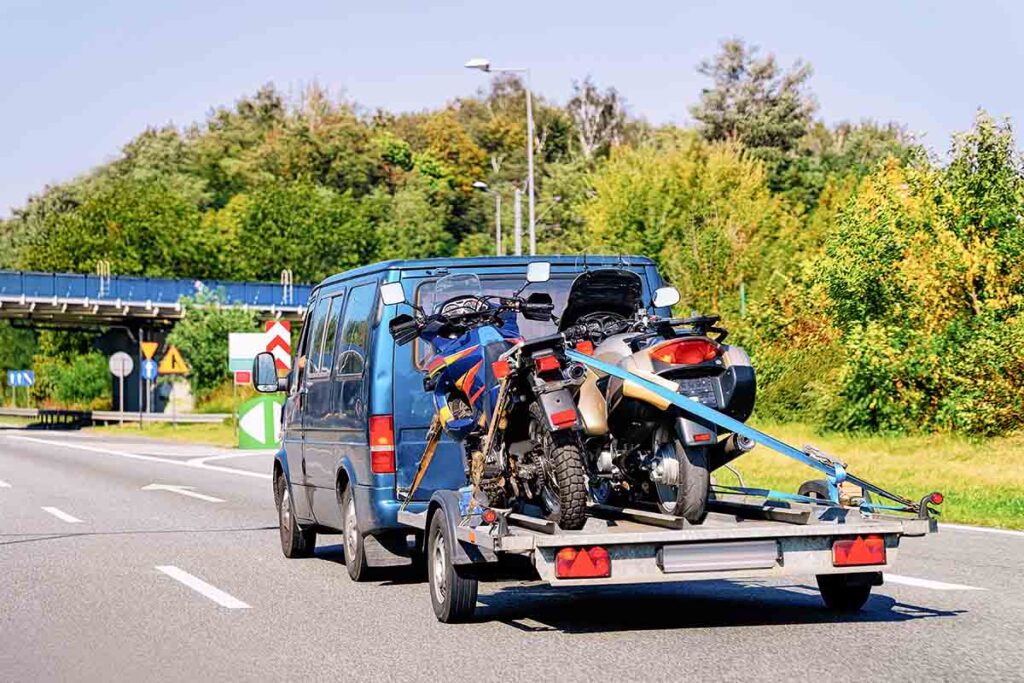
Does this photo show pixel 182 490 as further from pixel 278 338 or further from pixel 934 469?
pixel 934 469

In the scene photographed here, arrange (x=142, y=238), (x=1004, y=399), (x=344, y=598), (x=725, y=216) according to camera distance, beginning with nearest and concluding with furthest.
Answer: (x=344, y=598) < (x=1004, y=399) < (x=725, y=216) < (x=142, y=238)

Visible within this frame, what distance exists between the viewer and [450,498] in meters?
9.07

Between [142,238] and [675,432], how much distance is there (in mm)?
91745

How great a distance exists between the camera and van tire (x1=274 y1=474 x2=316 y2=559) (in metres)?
13.1

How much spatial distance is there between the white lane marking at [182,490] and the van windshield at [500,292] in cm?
1030

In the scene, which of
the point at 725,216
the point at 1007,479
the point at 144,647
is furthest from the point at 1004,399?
the point at 144,647

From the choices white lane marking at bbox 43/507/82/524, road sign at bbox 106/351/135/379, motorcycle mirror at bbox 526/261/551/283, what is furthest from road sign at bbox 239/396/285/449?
road sign at bbox 106/351/135/379

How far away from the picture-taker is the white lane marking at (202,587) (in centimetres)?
1031

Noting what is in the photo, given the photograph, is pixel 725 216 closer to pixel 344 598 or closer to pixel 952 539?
pixel 952 539

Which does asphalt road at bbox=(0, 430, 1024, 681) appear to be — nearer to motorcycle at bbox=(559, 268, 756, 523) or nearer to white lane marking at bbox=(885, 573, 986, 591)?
white lane marking at bbox=(885, 573, 986, 591)

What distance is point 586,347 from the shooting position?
9336mm

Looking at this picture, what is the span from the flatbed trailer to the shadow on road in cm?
31

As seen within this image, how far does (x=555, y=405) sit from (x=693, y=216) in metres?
36.2

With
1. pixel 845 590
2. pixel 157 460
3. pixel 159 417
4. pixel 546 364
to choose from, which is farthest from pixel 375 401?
pixel 159 417
